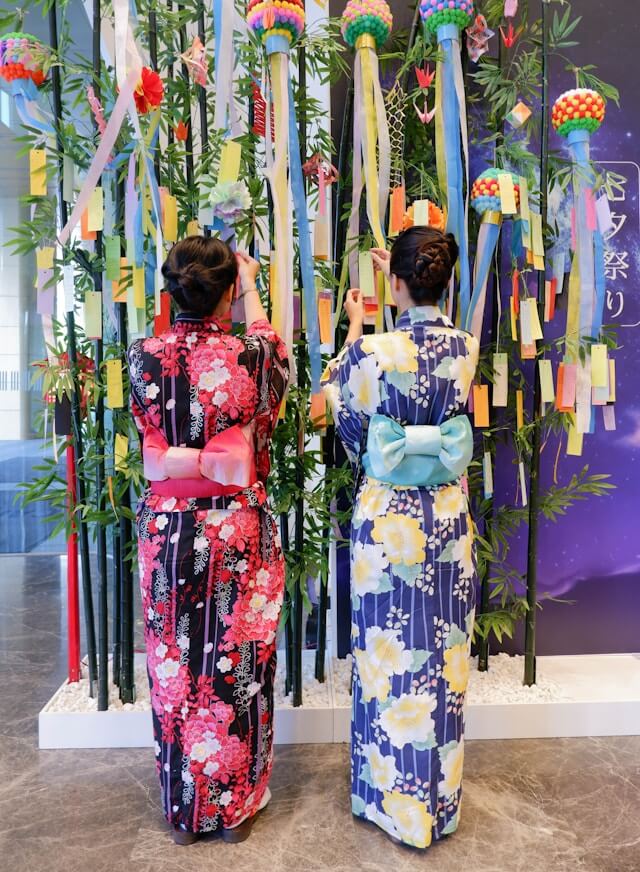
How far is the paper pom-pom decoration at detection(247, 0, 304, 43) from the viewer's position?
196cm

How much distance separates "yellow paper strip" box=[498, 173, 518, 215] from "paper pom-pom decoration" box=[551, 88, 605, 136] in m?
0.28

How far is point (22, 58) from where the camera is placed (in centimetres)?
207

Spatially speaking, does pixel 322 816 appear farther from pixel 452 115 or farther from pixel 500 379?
pixel 452 115

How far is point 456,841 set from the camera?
1.85 m

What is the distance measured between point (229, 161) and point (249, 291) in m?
0.42

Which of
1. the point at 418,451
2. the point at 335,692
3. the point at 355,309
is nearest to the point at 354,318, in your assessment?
→ the point at 355,309

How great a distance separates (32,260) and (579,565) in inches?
183

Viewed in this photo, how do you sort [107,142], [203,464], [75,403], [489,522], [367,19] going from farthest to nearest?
1. [489,522]
2. [75,403]
3. [367,19]
4. [107,142]
5. [203,464]

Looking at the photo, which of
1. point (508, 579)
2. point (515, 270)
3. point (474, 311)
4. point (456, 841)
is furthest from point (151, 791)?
point (515, 270)

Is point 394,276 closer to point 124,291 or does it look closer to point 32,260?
point 124,291

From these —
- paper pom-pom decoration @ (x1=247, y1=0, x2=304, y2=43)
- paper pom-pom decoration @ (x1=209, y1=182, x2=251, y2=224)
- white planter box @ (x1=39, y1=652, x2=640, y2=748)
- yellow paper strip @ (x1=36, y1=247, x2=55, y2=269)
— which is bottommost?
white planter box @ (x1=39, y1=652, x2=640, y2=748)

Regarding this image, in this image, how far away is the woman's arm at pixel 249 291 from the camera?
1.85 meters

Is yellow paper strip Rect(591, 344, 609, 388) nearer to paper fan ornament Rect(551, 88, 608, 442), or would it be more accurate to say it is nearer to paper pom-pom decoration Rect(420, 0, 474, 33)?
paper fan ornament Rect(551, 88, 608, 442)

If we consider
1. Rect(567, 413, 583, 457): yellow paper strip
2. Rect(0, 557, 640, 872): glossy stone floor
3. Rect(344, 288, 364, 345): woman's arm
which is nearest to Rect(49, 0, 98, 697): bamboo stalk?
Rect(0, 557, 640, 872): glossy stone floor
